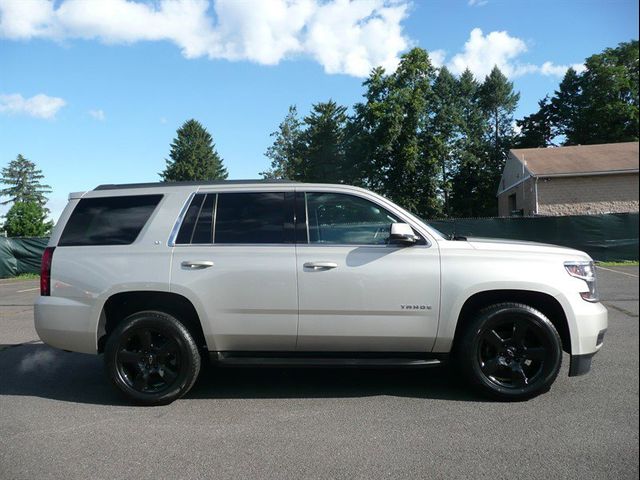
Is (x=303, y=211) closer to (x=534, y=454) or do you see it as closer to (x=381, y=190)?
(x=534, y=454)

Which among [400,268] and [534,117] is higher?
[534,117]

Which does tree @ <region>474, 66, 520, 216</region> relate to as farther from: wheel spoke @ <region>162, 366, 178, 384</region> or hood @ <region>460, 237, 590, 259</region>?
wheel spoke @ <region>162, 366, 178, 384</region>

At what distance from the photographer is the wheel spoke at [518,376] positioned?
4.27 m

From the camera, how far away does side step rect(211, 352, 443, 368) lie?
4.26 metres

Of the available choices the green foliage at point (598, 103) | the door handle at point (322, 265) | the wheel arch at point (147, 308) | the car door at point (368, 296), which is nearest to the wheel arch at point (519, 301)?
the car door at point (368, 296)

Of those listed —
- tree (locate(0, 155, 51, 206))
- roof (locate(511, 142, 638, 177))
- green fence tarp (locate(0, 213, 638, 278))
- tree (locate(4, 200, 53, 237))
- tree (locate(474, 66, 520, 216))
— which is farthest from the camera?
tree (locate(0, 155, 51, 206))

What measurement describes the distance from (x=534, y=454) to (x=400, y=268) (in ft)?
A: 5.50

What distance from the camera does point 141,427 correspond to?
3957mm

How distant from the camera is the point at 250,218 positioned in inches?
180

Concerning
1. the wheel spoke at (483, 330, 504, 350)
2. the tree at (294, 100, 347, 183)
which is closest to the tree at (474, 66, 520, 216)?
the wheel spoke at (483, 330, 504, 350)

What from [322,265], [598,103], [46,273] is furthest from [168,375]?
[598,103]

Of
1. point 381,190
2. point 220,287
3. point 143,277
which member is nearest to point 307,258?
point 220,287

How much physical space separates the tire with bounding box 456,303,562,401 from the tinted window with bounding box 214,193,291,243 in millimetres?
1819

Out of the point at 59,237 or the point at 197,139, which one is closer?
the point at 59,237
